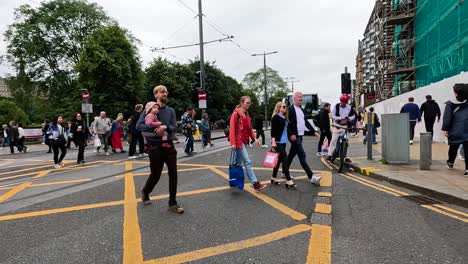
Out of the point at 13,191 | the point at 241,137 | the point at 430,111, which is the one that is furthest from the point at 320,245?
the point at 430,111

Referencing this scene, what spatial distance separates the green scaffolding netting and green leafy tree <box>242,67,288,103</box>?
66.1m

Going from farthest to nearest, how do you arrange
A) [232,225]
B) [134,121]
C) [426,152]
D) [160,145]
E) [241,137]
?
[134,121] → [426,152] → [241,137] → [160,145] → [232,225]

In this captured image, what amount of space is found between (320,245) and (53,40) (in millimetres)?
44198

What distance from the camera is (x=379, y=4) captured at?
105 ft

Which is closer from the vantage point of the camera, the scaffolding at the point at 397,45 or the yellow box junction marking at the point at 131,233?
the yellow box junction marking at the point at 131,233

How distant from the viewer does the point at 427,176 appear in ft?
22.2

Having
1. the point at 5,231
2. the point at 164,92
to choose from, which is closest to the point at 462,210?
the point at 164,92

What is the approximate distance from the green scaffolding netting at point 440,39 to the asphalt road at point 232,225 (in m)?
12.9

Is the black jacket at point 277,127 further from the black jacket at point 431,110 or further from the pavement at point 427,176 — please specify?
the black jacket at point 431,110

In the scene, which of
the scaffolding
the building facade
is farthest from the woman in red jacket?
the scaffolding

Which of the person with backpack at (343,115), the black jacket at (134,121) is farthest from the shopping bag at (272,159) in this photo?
the black jacket at (134,121)

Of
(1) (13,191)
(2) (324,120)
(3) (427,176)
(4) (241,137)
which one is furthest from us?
(2) (324,120)

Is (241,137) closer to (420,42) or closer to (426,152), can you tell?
(426,152)

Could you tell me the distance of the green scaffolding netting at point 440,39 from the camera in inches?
611
